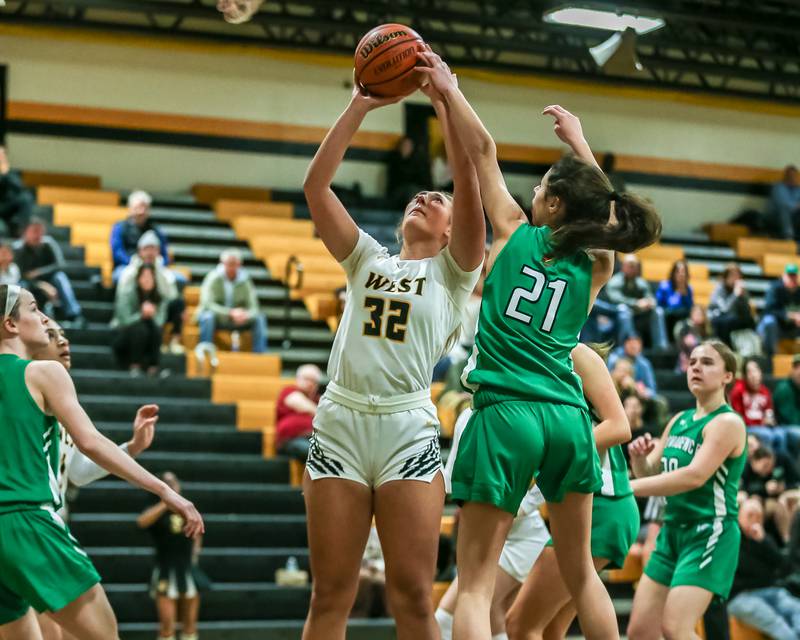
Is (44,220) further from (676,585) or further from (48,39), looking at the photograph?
(676,585)

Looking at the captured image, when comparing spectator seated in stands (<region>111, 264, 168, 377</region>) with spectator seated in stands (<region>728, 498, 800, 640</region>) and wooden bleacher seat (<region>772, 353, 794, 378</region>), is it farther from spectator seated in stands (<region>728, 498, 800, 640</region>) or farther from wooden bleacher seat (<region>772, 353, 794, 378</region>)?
wooden bleacher seat (<region>772, 353, 794, 378</region>)

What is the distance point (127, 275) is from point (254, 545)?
293 centimetres

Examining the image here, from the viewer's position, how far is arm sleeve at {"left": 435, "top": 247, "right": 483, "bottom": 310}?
4.39 meters

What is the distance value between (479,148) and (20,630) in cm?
233

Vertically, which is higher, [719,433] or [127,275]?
[127,275]

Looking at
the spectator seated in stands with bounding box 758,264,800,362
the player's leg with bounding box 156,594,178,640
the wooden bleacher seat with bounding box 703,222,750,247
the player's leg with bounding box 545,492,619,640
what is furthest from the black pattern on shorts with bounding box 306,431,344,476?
the wooden bleacher seat with bounding box 703,222,750,247

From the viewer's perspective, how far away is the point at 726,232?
66.7ft

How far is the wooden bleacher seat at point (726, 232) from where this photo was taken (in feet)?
66.4

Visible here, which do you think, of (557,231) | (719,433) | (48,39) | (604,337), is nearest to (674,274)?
(604,337)

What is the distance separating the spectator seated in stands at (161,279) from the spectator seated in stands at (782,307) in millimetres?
7540

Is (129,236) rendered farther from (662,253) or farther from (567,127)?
(567,127)

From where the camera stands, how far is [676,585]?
596 centimetres

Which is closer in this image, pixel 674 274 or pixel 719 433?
pixel 719 433

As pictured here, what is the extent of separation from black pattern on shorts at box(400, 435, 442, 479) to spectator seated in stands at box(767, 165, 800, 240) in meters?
17.0
